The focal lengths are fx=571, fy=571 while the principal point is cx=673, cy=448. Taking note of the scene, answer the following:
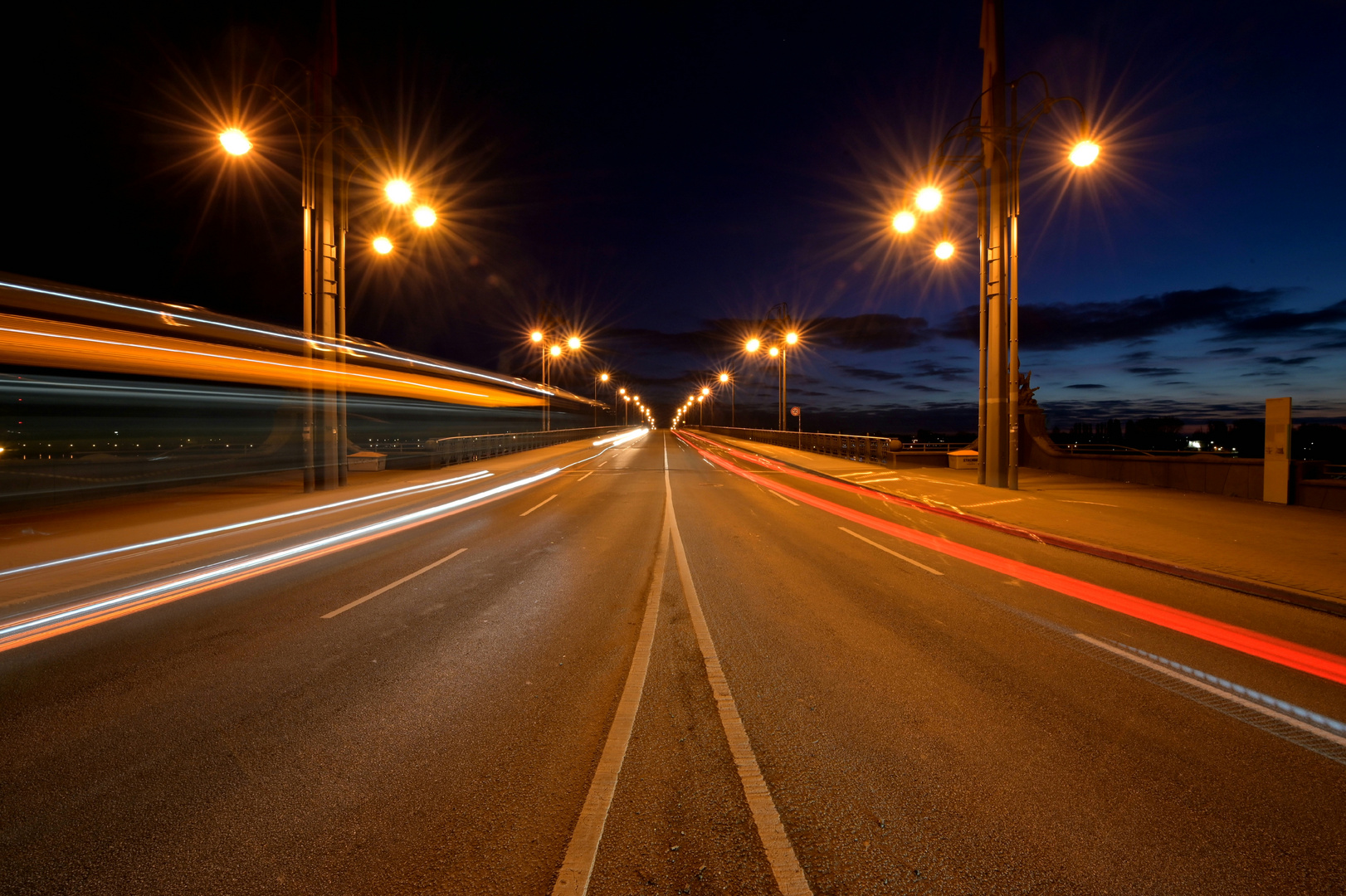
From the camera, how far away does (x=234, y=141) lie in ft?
37.4

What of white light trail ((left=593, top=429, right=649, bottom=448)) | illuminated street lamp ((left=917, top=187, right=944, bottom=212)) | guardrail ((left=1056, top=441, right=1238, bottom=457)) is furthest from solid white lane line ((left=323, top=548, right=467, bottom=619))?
white light trail ((left=593, top=429, right=649, bottom=448))

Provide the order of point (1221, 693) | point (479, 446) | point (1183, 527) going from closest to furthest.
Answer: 1. point (1221, 693)
2. point (1183, 527)
3. point (479, 446)

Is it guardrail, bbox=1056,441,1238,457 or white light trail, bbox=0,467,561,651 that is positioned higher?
guardrail, bbox=1056,441,1238,457

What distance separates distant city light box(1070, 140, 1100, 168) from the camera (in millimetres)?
12023

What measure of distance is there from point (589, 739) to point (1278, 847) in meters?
3.41

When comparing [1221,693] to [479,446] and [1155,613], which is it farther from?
[479,446]

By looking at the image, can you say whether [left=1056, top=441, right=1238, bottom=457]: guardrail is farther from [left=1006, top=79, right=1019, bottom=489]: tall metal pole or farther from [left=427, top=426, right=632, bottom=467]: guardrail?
[left=427, top=426, right=632, bottom=467]: guardrail

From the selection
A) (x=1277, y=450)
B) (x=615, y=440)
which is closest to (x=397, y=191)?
(x=1277, y=450)

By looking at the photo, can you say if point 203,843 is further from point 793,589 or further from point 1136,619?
point 1136,619

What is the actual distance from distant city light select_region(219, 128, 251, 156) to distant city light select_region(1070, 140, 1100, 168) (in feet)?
56.5

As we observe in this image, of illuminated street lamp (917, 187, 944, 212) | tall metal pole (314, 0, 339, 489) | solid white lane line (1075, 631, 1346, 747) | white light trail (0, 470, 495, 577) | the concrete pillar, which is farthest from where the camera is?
illuminated street lamp (917, 187, 944, 212)

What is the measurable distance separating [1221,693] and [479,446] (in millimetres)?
31584

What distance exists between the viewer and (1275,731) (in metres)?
3.67

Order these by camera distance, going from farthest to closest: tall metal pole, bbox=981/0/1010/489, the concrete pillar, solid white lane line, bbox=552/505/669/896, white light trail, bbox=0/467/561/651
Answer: tall metal pole, bbox=981/0/1010/489, the concrete pillar, white light trail, bbox=0/467/561/651, solid white lane line, bbox=552/505/669/896
